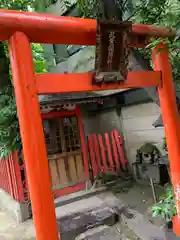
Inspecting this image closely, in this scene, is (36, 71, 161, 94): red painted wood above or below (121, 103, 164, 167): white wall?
above

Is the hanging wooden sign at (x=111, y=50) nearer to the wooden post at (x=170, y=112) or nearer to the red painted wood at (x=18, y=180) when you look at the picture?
the wooden post at (x=170, y=112)

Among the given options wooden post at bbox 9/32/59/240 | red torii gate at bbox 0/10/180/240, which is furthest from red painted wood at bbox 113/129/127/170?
wooden post at bbox 9/32/59/240

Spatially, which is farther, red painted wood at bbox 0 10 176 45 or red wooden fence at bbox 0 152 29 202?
red wooden fence at bbox 0 152 29 202

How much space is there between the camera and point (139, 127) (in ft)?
23.7

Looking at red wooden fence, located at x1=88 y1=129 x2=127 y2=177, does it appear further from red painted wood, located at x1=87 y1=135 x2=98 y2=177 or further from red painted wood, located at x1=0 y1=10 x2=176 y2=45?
red painted wood, located at x1=0 y1=10 x2=176 y2=45

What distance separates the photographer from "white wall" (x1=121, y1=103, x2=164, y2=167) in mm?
6582

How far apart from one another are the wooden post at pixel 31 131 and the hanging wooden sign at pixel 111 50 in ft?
2.70

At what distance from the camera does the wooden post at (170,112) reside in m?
A: 3.42

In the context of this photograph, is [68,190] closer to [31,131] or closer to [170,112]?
[170,112]

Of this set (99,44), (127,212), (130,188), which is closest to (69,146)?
(130,188)

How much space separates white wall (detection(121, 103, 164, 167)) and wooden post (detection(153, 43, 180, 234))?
9.81ft

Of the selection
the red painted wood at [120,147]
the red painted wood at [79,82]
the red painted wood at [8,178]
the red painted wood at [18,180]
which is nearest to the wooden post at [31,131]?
the red painted wood at [79,82]

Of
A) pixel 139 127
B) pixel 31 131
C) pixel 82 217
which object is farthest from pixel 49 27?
pixel 139 127

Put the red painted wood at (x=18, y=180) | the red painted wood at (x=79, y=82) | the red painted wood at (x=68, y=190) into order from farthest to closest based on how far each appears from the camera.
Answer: the red painted wood at (x=68, y=190) < the red painted wood at (x=18, y=180) < the red painted wood at (x=79, y=82)
